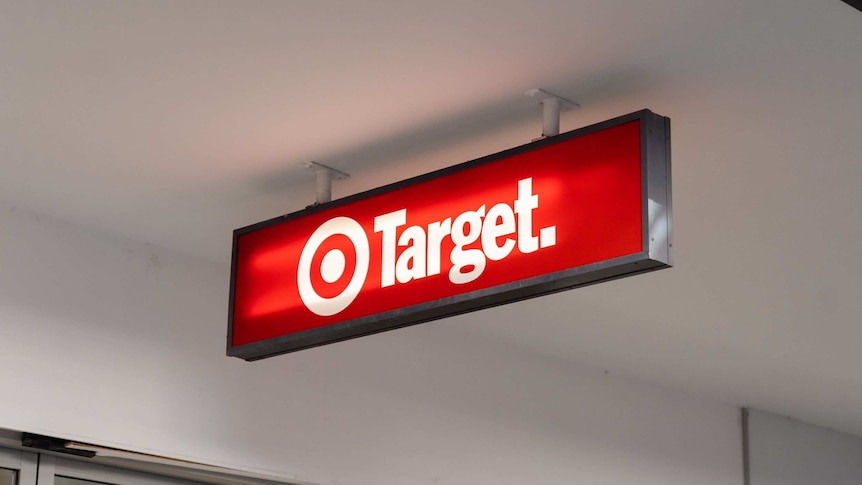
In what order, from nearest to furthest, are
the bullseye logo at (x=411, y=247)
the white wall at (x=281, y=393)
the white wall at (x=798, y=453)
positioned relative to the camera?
the bullseye logo at (x=411, y=247)
the white wall at (x=281, y=393)
the white wall at (x=798, y=453)

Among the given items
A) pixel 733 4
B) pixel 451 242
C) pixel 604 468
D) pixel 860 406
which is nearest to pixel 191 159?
pixel 451 242

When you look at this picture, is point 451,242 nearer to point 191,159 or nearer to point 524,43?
point 524,43

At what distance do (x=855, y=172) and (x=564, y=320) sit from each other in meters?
1.72

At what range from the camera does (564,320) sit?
5051 mm

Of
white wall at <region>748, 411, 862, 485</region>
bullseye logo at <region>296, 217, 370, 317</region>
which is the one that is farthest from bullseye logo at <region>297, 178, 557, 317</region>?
white wall at <region>748, 411, 862, 485</region>

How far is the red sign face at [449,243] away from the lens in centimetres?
282

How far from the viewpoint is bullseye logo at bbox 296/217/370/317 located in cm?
321

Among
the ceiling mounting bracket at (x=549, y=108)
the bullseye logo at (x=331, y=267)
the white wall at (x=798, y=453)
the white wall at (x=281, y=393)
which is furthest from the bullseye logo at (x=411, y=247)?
the white wall at (x=798, y=453)

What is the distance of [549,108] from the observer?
3.19m

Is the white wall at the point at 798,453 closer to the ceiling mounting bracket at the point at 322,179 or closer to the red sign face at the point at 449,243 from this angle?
the ceiling mounting bracket at the point at 322,179

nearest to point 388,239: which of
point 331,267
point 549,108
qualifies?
point 331,267

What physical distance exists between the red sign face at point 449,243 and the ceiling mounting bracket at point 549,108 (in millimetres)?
199

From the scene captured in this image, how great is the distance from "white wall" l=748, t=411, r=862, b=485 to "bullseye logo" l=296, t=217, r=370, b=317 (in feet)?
11.8

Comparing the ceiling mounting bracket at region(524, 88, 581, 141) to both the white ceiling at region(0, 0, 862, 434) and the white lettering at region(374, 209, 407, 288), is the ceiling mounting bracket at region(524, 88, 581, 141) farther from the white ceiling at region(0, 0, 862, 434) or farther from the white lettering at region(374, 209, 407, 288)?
the white lettering at region(374, 209, 407, 288)
